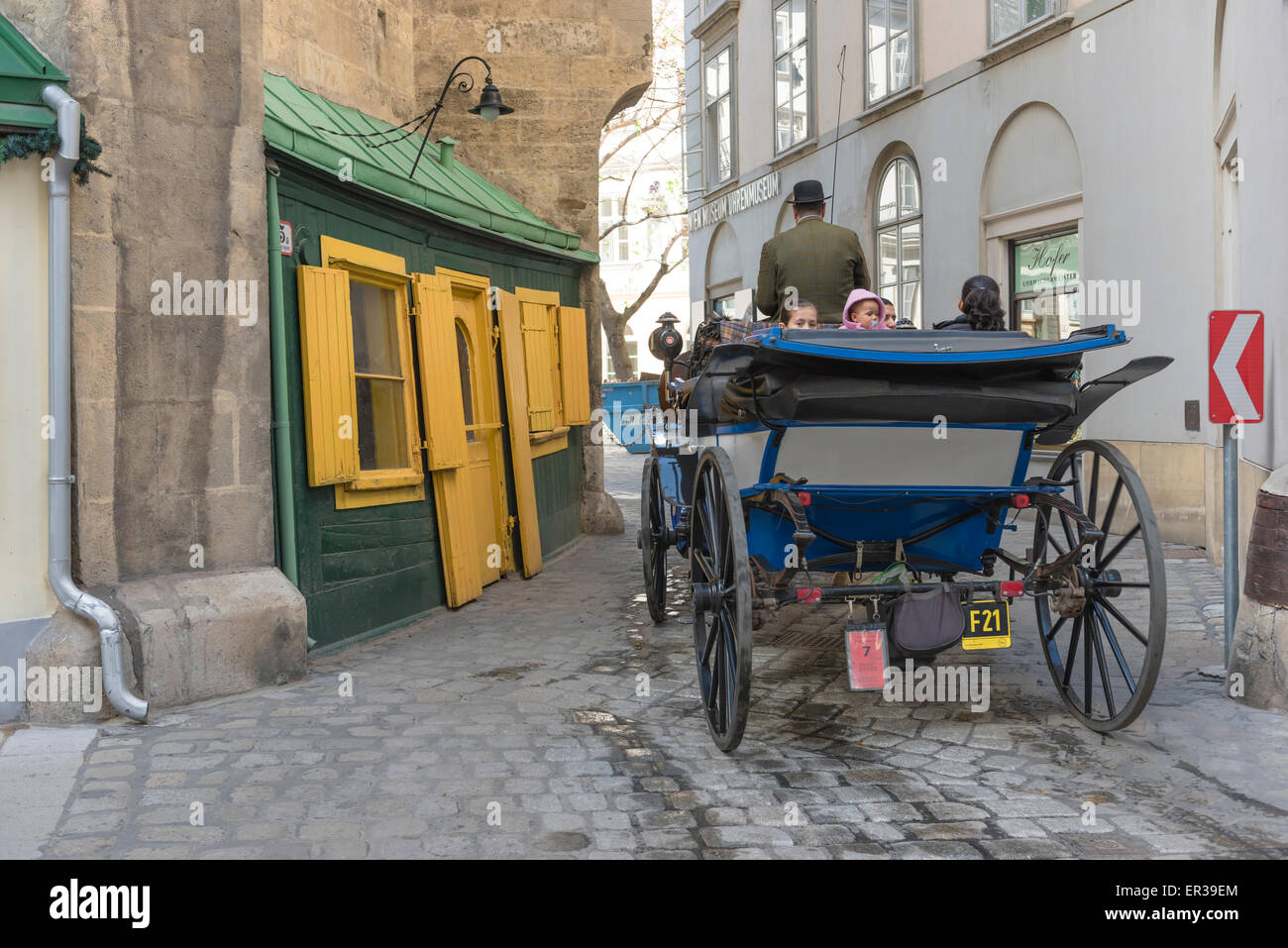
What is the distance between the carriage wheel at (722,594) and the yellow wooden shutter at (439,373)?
3221 mm

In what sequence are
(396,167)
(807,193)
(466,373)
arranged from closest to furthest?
(807,193) < (396,167) < (466,373)

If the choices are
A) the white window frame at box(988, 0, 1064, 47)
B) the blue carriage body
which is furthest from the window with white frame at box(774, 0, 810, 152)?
the blue carriage body

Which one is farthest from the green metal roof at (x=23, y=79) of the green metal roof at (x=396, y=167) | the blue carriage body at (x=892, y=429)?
the blue carriage body at (x=892, y=429)

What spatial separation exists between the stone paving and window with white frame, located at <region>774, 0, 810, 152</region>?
1421 centimetres

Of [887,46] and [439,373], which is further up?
[887,46]

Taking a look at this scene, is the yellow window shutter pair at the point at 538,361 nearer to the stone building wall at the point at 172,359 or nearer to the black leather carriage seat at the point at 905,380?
the stone building wall at the point at 172,359

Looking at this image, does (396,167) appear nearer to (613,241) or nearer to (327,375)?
(327,375)

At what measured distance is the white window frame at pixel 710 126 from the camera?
2283 centimetres

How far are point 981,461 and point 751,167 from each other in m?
17.6

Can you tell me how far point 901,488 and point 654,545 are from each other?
10.3 ft

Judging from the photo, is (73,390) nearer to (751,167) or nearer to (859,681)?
(859,681)

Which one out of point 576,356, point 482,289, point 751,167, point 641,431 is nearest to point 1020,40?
point 576,356

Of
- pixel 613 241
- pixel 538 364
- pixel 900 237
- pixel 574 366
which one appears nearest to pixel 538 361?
pixel 538 364

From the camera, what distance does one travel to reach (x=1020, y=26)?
14000mm
